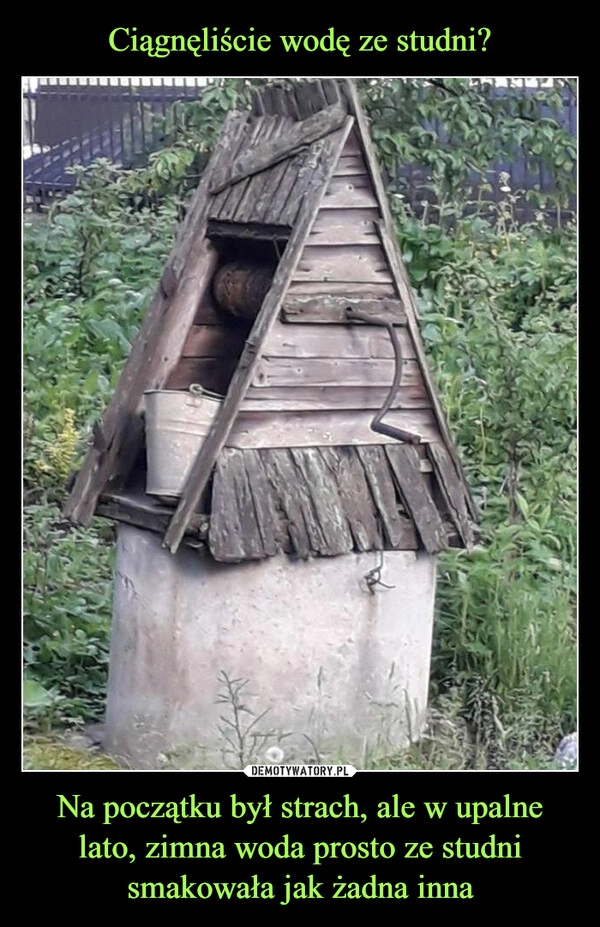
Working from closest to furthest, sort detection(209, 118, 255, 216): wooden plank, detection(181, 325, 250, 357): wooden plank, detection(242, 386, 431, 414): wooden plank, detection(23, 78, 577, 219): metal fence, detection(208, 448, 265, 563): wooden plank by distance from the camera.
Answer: detection(208, 448, 265, 563): wooden plank < detection(242, 386, 431, 414): wooden plank < detection(209, 118, 255, 216): wooden plank < detection(181, 325, 250, 357): wooden plank < detection(23, 78, 577, 219): metal fence

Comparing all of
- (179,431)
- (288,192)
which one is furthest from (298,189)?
(179,431)

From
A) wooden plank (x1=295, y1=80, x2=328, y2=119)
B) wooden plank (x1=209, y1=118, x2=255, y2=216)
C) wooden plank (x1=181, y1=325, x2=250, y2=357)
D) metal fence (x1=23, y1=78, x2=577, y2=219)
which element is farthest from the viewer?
metal fence (x1=23, y1=78, x2=577, y2=219)

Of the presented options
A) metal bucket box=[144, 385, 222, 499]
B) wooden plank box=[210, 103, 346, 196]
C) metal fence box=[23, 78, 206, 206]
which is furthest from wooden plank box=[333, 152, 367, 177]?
metal fence box=[23, 78, 206, 206]

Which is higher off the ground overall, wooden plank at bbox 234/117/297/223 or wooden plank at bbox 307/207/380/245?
wooden plank at bbox 234/117/297/223

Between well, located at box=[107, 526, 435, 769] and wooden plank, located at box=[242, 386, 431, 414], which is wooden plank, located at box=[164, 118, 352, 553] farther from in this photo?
well, located at box=[107, 526, 435, 769]

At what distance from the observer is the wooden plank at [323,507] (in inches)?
193

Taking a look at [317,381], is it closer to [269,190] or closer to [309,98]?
[269,190]

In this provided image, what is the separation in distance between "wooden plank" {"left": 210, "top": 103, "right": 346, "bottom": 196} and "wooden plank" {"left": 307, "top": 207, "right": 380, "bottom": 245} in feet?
0.92

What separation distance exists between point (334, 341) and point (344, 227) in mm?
401

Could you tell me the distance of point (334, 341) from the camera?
4973 millimetres

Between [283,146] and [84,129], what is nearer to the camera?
[283,146]

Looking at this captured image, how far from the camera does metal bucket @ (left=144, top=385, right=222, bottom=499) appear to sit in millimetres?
4910

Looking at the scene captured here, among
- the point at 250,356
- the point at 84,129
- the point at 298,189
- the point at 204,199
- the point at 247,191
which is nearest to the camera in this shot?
the point at 250,356

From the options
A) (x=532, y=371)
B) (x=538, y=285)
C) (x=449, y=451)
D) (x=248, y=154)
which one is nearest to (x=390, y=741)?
(x=449, y=451)
